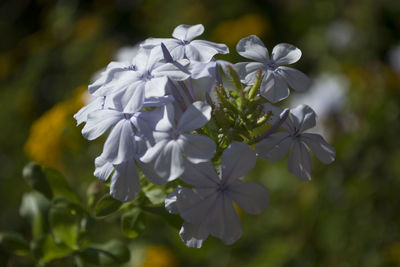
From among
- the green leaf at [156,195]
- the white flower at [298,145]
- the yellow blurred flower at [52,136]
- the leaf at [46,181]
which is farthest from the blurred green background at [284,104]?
the white flower at [298,145]

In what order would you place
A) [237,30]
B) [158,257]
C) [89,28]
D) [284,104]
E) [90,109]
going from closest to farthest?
1. [90,109]
2. [158,257]
3. [284,104]
4. [237,30]
5. [89,28]

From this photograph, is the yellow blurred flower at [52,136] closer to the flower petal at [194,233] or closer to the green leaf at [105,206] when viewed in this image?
the green leaf at [105,206]

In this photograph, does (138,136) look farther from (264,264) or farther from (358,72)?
(358,72)

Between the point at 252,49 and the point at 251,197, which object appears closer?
the point at 251,197

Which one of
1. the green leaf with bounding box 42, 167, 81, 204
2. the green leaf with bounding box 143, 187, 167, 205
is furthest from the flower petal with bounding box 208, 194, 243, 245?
the green leaf with bounding box 42, 167, 81, 204

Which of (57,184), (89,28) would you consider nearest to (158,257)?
(57,184)

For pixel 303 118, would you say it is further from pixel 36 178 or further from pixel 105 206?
pixel 36 178
